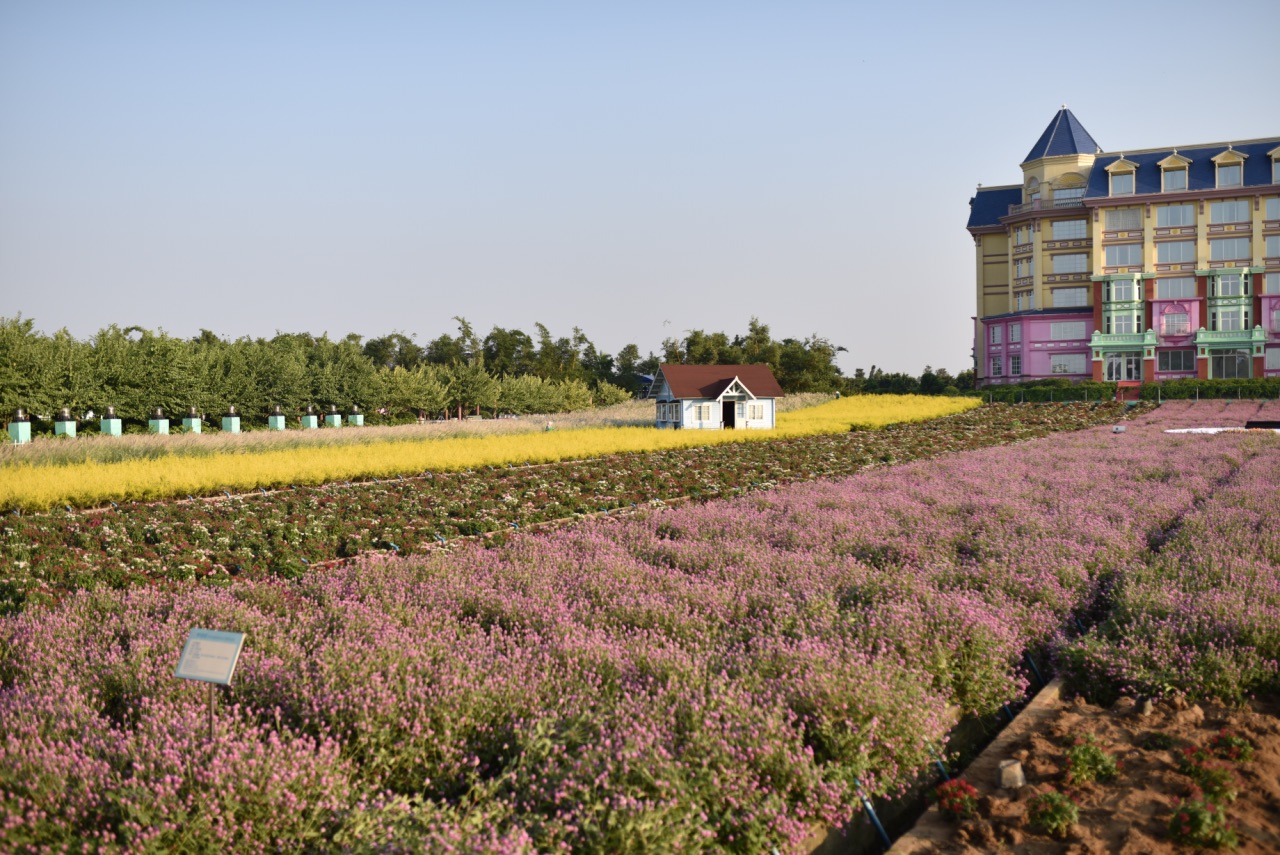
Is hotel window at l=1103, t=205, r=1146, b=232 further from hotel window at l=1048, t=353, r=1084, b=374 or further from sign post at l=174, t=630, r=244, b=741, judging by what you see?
sign post at l=174, t=630, r=244, b=741

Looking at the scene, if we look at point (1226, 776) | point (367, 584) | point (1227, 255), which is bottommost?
point (1226, 776)

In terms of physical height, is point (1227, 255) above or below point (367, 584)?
above

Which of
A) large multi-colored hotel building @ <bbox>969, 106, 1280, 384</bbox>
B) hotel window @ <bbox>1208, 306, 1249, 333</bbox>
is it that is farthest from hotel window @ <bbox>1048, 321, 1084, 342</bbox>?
hotel window @ <bbox>1208, 306, 1249, 333</bbox>

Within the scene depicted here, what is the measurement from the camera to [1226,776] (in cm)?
491

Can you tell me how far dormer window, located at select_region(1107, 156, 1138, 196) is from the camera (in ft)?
190

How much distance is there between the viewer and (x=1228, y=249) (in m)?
56.8

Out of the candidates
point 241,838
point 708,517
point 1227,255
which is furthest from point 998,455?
point 1227,255

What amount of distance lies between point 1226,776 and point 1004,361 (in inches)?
2443

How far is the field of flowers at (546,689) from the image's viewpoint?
13.3ft

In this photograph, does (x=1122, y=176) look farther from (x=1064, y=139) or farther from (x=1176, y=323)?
(x=1176, y=323)

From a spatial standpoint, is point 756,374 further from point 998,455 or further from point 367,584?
point 367,584

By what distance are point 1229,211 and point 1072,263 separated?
8.86 meters

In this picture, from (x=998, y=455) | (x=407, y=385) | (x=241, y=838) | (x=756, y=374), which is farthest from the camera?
(x=407, y=385)

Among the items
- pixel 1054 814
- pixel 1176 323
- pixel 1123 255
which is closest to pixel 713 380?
pixel 1123 255
